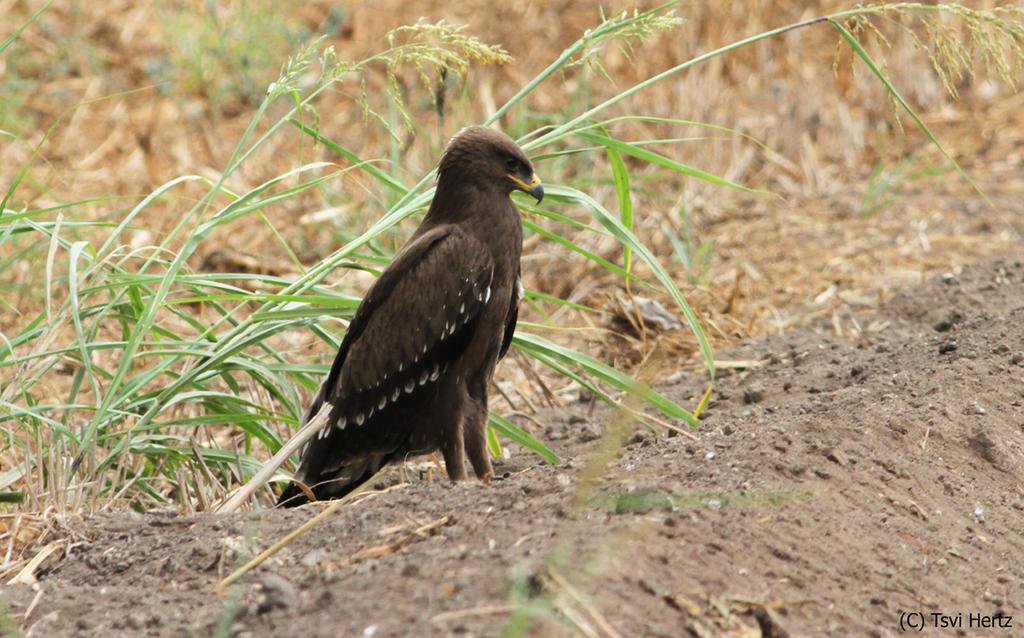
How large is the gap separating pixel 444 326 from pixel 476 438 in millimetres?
380

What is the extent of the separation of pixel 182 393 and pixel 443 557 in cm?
174

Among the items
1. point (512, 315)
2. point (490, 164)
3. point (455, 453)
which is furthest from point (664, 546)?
point (490, 164)

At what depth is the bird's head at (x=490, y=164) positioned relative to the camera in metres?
4.17

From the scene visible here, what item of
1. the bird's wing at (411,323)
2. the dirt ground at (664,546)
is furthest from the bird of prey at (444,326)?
the dirt ground at (664,546)

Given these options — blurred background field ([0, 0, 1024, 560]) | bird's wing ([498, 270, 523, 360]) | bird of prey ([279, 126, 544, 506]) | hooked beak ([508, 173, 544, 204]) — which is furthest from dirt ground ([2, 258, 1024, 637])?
blurred background field ([0, 0, 1024, 560])

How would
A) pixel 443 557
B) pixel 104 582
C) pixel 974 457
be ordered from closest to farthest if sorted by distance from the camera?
pixel 443 557
pixel 104 582
pixel 974 457

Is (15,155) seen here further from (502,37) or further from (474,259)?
(474,259)

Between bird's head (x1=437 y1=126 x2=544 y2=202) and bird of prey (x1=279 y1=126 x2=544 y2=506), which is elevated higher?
bird's head (x1=437 y1=126 x2=544 y2=202)

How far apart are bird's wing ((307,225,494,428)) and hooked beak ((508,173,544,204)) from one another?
239 millimetres

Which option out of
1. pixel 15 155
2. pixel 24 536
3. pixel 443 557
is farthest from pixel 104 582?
pixel 15 155

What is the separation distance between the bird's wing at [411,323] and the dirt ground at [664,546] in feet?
1.65

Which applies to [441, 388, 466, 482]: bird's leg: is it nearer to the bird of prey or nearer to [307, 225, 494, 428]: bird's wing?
the bird of prey

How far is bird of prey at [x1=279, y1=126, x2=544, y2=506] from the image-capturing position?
4.11 meters

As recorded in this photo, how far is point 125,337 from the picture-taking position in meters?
4.39
